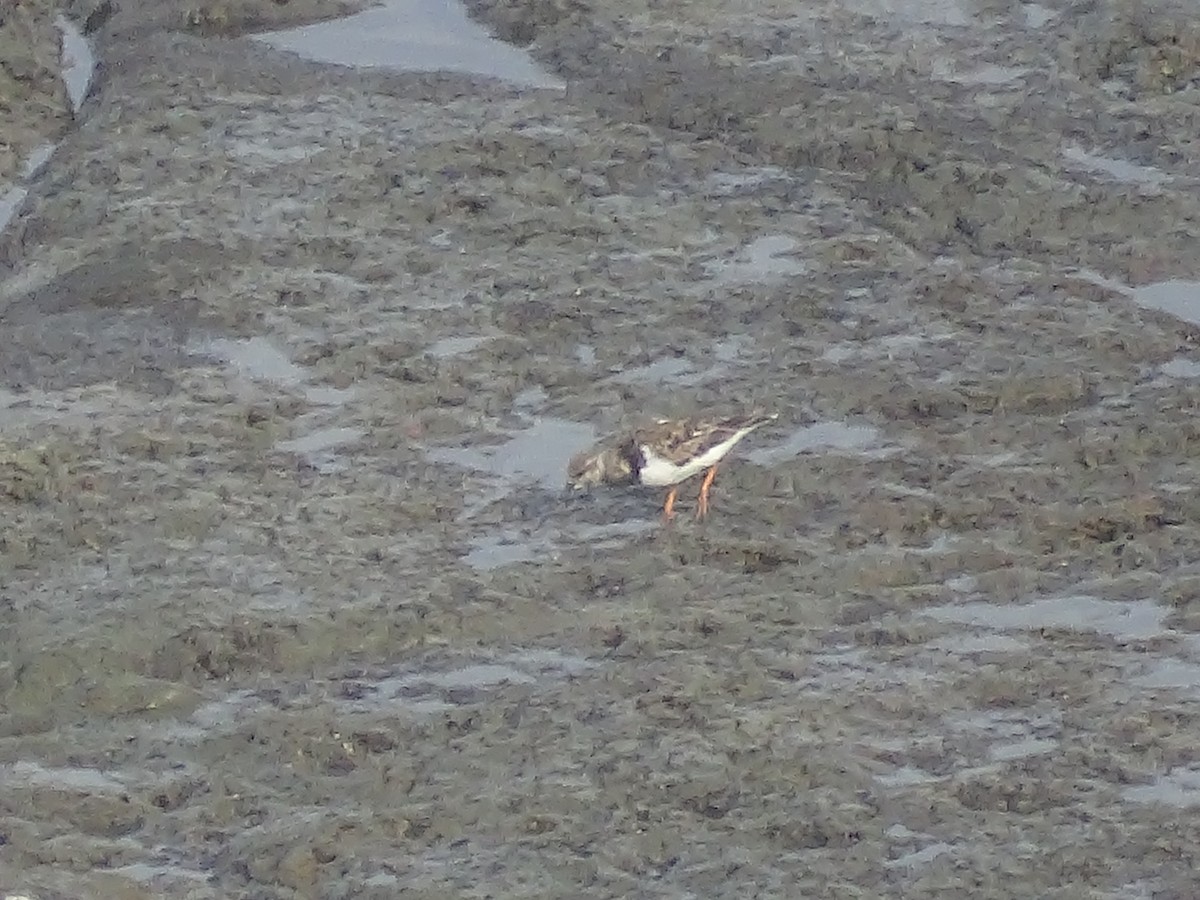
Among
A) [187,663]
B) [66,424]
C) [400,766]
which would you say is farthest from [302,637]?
[66,424]

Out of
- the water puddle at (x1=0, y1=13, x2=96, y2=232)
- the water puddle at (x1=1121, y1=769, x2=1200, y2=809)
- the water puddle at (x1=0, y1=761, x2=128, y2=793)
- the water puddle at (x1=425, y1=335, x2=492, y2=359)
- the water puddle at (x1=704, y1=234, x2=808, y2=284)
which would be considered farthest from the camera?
the water puddle at (x1=0, y1=13, x2=96, y2=232)

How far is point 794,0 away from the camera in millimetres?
9664

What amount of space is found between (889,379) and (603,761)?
2265mm

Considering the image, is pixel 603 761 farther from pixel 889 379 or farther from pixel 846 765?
pixel 889 379

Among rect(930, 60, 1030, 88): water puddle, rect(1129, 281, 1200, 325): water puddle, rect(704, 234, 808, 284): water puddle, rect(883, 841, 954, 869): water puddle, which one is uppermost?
rect(930, 60, 1030, 88): water puddle

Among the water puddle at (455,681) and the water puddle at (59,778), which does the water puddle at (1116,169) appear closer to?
the water puddle at (455,681)

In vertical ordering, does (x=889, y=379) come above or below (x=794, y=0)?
below

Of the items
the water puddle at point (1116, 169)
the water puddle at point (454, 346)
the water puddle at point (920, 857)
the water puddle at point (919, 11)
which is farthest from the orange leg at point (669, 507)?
the water puddle at point (919, 11)

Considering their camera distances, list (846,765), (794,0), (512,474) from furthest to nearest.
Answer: (794,0) → (512,474) → (846,765)

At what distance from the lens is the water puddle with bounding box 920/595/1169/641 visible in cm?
586

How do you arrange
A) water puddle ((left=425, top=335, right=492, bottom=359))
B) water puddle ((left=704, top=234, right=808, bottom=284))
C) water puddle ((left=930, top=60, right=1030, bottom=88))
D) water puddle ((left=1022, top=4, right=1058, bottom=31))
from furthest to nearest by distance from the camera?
water puddle ((left=1022, top=4, right=1058, bottom=31)) → water puddle ((left=930, top=60, right=1030, bottom=88)) → water puddle ((left=704, top=234, right=808, bottom=284)) → water puddle ((left=425, top=335, right=492, bottom=359))

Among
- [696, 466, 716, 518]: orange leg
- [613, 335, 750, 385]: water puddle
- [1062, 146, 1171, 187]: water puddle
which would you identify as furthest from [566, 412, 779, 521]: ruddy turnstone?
[1062, 146, 1171, 187]: water puddle

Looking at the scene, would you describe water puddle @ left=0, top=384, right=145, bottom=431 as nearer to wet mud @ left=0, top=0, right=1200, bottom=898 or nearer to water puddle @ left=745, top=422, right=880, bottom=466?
wet mud @ left=0, top=0, right=1200, bottom=898

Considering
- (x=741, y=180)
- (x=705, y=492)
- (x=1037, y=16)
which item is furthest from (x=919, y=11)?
(x=705, y=492)
